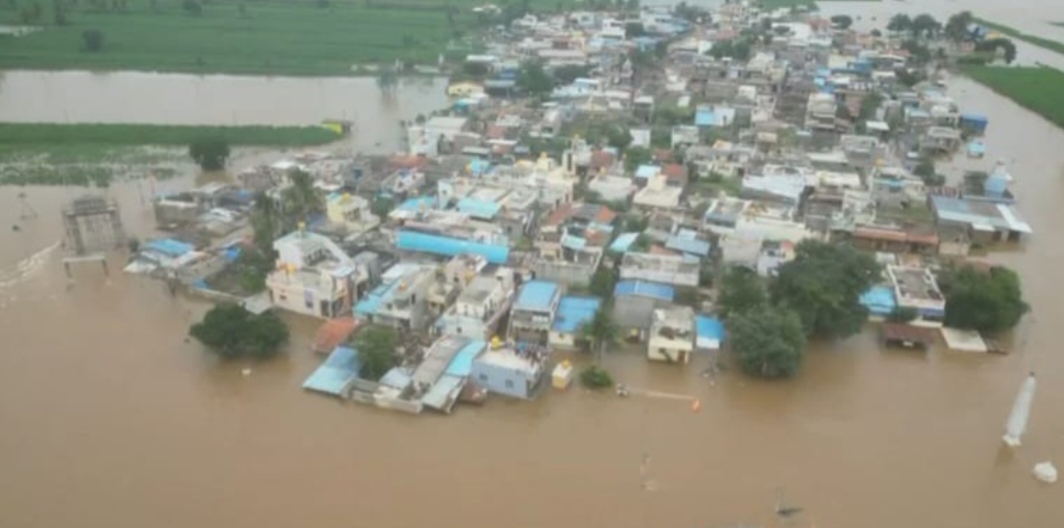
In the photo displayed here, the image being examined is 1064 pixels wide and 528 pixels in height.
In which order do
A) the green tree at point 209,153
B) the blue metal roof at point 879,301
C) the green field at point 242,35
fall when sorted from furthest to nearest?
the green field at point 242,35, the green tree at point 209,153, the blue metal roof at point 879,301

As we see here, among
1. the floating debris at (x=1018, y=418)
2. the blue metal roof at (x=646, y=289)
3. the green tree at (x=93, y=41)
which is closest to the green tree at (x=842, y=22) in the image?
the blue metal roof at (x=646, y=289)

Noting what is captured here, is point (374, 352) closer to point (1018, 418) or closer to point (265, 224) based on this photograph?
point (265, 224)

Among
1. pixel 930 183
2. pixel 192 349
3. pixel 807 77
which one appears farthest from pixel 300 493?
pixel 807 77

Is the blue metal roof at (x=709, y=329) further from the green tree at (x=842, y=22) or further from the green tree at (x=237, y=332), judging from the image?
the green tree at (x=842, y=22)

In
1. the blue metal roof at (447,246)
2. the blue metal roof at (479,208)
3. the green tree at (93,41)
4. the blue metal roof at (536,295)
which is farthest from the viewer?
the green tree at (93,41)

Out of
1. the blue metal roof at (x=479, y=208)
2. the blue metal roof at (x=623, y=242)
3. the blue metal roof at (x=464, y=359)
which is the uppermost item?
the blue metal roof at (x=479, y=208)

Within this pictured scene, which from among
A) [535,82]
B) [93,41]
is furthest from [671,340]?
[93,41]
